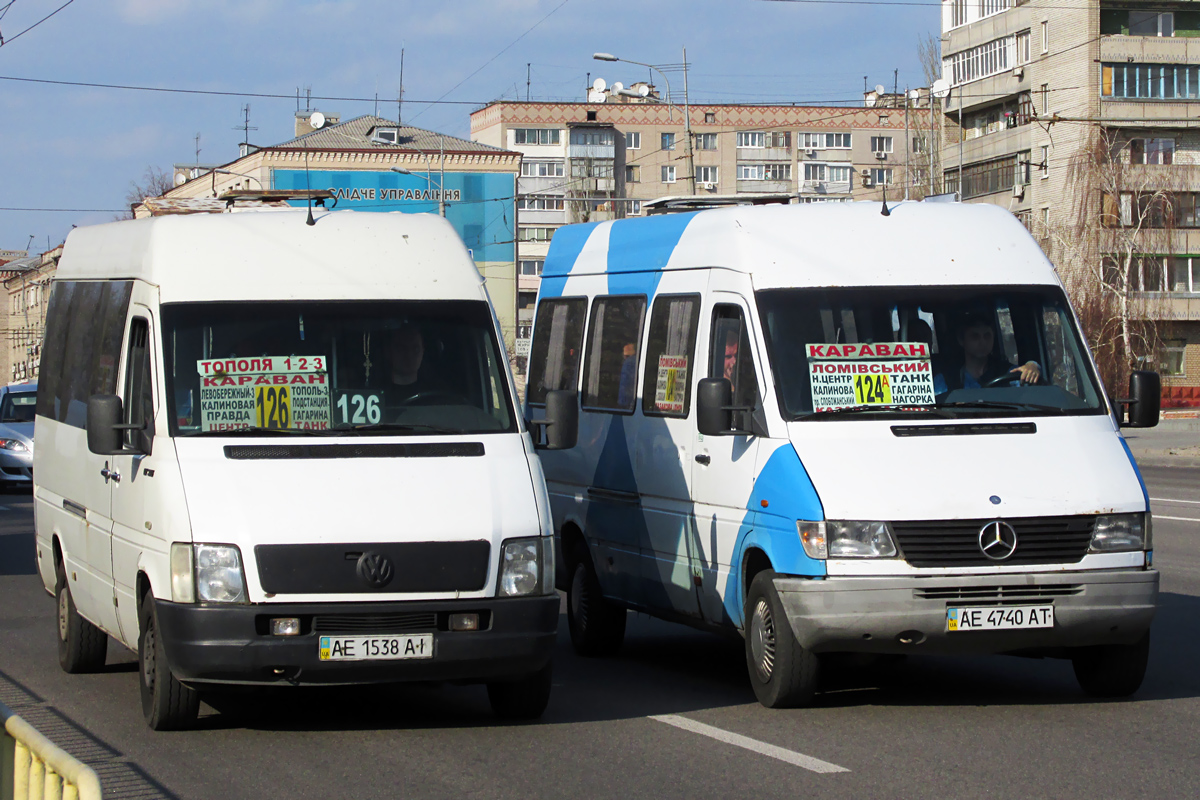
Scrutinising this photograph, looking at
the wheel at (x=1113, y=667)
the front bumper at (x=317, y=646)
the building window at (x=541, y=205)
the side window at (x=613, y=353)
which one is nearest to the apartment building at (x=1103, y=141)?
the building window at (x=541, y=205)

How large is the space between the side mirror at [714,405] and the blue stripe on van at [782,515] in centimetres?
33

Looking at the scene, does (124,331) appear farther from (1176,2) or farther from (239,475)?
(1176,2)

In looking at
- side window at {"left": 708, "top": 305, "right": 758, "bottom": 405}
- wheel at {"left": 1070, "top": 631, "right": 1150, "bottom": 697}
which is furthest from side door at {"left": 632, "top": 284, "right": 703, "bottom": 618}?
wheel at {"left": 1070, "top": 631, "right": 1150, "bottom": 697}

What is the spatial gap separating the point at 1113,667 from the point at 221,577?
14.1ft

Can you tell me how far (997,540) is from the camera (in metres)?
7.71

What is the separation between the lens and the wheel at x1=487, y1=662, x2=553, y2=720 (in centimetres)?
792

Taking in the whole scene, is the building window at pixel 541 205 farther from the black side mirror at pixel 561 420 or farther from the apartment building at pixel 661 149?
the black side mirror at pixel 561 420

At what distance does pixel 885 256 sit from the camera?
347 inches

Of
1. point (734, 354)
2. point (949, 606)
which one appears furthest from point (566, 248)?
point (949, 606)

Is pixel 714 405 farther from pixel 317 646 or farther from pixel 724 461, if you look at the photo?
pixel 317 646

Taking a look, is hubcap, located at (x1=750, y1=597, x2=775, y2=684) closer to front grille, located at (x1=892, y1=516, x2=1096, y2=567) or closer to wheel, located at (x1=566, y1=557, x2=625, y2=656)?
front grille, located at (x1=892, y1=516, x2=1096, y2=567)

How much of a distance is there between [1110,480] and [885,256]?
1.69 meters

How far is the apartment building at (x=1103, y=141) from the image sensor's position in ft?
199

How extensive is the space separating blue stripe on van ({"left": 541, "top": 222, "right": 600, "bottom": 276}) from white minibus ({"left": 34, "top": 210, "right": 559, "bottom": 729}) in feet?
9.88
